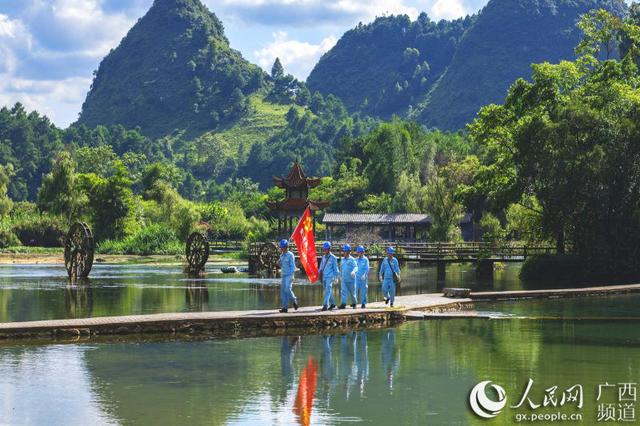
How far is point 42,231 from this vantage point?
354 ft

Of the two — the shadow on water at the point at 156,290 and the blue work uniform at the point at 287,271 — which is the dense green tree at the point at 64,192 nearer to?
the shadow on water at the point at 156,290

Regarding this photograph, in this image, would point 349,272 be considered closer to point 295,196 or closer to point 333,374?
point 333,374

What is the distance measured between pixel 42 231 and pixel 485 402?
9505 cm

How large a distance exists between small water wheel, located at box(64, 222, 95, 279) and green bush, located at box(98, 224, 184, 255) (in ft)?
112

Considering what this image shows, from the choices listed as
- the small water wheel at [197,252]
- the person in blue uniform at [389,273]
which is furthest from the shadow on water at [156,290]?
the person in blue uniform at [389,273]

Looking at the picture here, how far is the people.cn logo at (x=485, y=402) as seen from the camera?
1795cm

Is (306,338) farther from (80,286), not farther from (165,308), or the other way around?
(80,286)

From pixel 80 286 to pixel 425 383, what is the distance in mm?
36731

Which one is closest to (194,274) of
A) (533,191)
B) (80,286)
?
(80,286)

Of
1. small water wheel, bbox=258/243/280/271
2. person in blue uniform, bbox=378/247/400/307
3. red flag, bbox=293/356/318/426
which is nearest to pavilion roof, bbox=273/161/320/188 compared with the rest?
small water wheel, bbox=258/243/280/271

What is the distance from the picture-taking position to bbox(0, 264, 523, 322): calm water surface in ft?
127

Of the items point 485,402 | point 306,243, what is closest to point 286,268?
point 306,243

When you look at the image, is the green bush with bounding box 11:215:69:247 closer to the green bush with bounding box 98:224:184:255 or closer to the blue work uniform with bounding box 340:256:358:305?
the green bush with bounding box 98:224:184:255

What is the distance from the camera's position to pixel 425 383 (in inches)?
819
